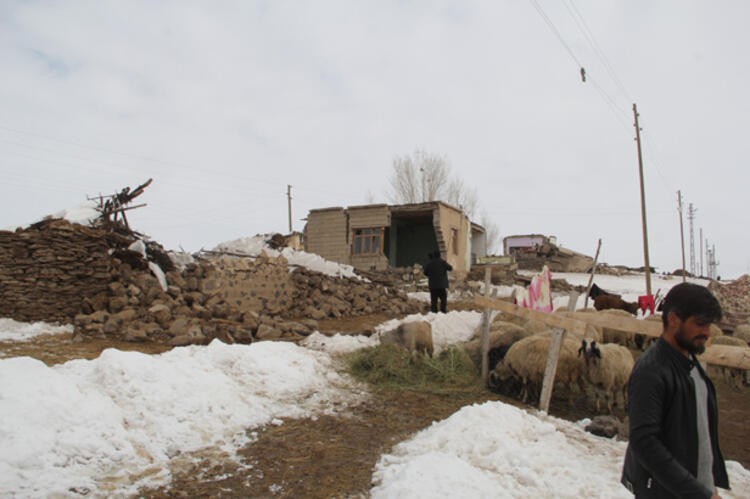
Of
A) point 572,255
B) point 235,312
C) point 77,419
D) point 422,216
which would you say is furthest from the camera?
point 572,255

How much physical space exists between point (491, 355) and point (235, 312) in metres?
5.88

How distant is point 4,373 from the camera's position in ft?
13.7

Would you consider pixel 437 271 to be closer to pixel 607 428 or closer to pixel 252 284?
pixel 252 284

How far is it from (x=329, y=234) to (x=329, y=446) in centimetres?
1873

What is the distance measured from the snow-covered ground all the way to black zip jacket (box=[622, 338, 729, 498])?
164 cm

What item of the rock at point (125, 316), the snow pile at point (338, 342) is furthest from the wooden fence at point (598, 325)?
the rock at point (125, 316)

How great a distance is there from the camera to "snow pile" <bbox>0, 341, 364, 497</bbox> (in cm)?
353

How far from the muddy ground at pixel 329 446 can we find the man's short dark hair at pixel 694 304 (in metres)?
2.55

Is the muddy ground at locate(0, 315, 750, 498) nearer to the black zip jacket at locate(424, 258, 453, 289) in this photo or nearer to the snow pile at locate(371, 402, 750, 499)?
the snow pile at locate(371, 402, 750, 499)

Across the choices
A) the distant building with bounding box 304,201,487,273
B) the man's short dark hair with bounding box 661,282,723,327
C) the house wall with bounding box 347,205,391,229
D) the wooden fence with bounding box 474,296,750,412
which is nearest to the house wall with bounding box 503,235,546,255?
the distant building with bounding box 304,201,487,273

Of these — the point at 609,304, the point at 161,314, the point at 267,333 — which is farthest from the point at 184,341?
the point at 609,304

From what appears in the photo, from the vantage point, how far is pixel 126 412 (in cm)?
437

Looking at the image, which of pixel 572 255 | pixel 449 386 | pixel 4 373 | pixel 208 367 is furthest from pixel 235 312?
pixel 572 255

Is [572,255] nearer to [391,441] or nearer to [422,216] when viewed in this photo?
[422,216]
